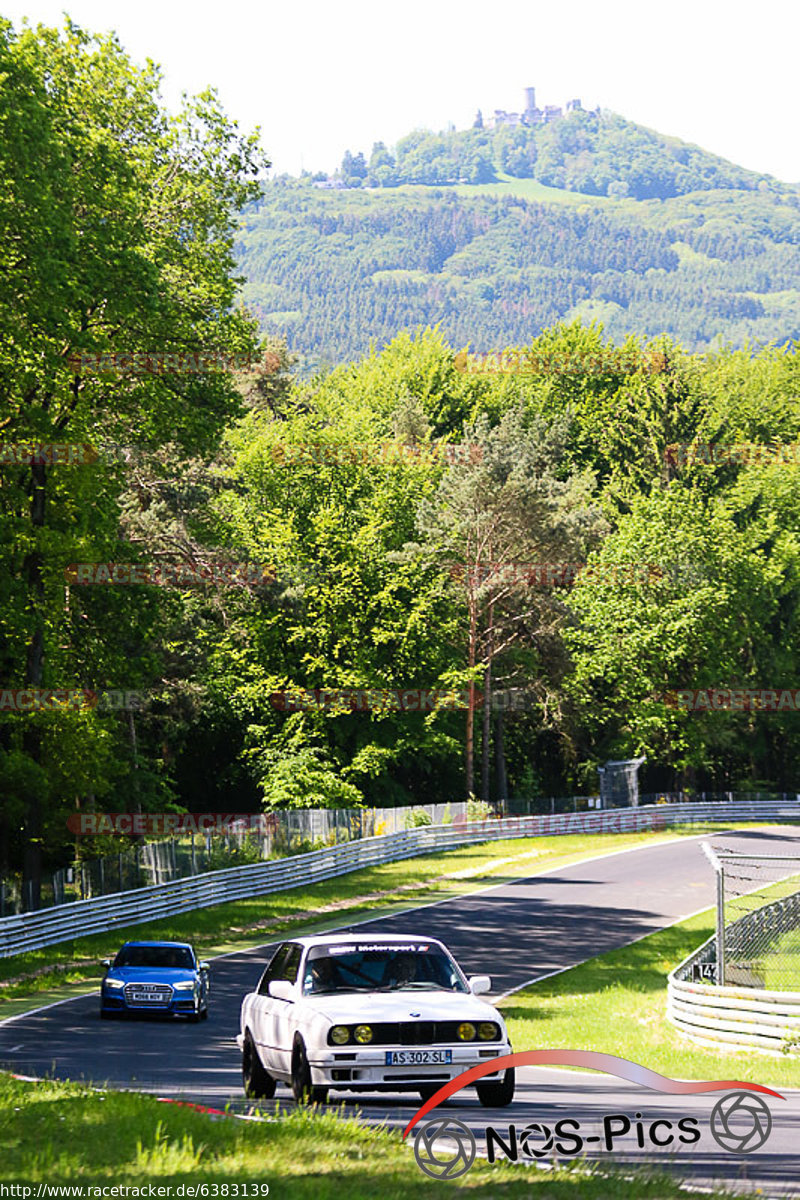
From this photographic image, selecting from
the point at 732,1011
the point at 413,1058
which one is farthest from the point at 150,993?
the point at 413,1058

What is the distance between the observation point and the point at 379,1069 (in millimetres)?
11125

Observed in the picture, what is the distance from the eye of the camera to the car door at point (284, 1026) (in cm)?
1191

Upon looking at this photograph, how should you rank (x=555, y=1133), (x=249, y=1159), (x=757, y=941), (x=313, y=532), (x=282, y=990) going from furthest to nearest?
(x=313, y=532) → (x=757, y=941) → (x=282, y=990) → (x=555, y=1133) → (x=249, y=1159)

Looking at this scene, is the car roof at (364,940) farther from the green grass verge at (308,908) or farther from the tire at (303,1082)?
the green grass verge at (308,908)

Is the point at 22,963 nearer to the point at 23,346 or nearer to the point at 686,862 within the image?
the point at 23,346

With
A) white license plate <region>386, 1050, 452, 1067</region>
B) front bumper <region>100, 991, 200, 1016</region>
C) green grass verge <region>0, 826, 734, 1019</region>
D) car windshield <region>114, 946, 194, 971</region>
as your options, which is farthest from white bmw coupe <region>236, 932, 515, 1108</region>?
green grass verge <region>0, 826, 734, 1019</region>

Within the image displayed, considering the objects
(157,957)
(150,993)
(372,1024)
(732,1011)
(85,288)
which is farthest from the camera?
(85,288)

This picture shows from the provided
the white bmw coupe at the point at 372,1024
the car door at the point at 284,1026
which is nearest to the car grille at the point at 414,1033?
the white bmw coupe at the point at 372,1024

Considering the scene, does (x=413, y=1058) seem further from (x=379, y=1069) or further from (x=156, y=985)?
(x=156, y=985)

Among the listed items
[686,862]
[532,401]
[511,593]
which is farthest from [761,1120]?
[532,401]

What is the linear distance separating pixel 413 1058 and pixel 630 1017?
13.8 meters

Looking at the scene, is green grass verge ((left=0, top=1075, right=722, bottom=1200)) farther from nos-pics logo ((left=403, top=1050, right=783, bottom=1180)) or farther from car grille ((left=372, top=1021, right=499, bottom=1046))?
car grille ((left=372, top=1021, right=499, bottom=1046))

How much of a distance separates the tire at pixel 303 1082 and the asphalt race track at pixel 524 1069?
0.43m

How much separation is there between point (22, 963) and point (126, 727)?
2024 cm
